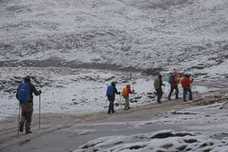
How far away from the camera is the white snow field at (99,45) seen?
3622cm

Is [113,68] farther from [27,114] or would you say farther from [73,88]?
[27,114]

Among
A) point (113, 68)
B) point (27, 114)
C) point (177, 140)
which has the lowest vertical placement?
point (177, 140)

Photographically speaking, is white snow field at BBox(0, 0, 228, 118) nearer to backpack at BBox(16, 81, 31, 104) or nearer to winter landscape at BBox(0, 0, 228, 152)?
winter landscape at BBox(0, 0, 228, 152)

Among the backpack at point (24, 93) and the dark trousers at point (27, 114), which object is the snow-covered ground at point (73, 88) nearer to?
the dark trousers at point (27, 114)

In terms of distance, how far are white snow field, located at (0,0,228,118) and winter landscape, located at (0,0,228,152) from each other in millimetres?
90

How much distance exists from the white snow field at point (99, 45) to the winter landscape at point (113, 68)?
90 mm

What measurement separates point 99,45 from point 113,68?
6.86 m

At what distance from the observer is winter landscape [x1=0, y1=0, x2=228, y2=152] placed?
14992 mm

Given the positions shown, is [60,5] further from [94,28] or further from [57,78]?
[57,78]

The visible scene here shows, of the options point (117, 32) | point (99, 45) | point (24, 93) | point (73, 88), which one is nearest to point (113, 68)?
point (99, 45)

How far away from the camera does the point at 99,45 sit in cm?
5394

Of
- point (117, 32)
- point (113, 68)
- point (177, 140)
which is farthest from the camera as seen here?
point (117, 32)

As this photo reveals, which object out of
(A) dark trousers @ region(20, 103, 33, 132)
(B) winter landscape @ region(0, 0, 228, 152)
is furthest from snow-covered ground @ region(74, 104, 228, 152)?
(A) dark trousers @ region(20, 103, 33, 132)

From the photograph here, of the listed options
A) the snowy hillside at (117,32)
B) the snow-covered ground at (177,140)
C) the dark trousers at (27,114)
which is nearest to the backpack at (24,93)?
the dark trousers at (27,114)
